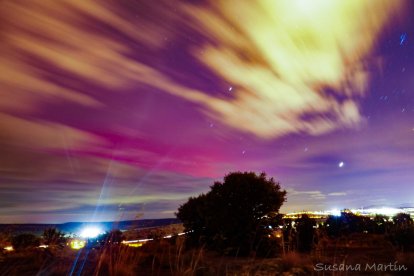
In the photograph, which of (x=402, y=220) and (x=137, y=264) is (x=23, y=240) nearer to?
(x=137, y=264)

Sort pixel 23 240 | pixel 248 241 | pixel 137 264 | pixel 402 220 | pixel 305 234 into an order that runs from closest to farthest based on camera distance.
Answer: pixel 137 264 → pixel 248 241 → pixel 305 234 → pixel 23 240 → pixel 402 220

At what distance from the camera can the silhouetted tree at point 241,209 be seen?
15.8 metres

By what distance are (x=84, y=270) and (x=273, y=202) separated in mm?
9634

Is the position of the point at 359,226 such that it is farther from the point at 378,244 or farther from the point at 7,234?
the point at 7,234

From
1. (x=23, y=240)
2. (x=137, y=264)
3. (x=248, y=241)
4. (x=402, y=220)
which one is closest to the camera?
(x=137, y=264)

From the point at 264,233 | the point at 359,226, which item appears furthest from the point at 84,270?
the point at 359,226

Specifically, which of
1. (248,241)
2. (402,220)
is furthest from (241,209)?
(402,220)

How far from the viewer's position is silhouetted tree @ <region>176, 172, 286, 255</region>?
51.8 ft

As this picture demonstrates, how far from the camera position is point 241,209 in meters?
16.4

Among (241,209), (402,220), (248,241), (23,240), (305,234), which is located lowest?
(23,240)

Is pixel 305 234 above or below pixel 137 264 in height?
above

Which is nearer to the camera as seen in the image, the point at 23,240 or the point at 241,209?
the point at 241,209

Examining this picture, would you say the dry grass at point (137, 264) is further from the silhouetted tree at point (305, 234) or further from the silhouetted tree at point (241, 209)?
the silhouetted tree at point (241, 209)

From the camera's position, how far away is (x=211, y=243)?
1742 centimetres
